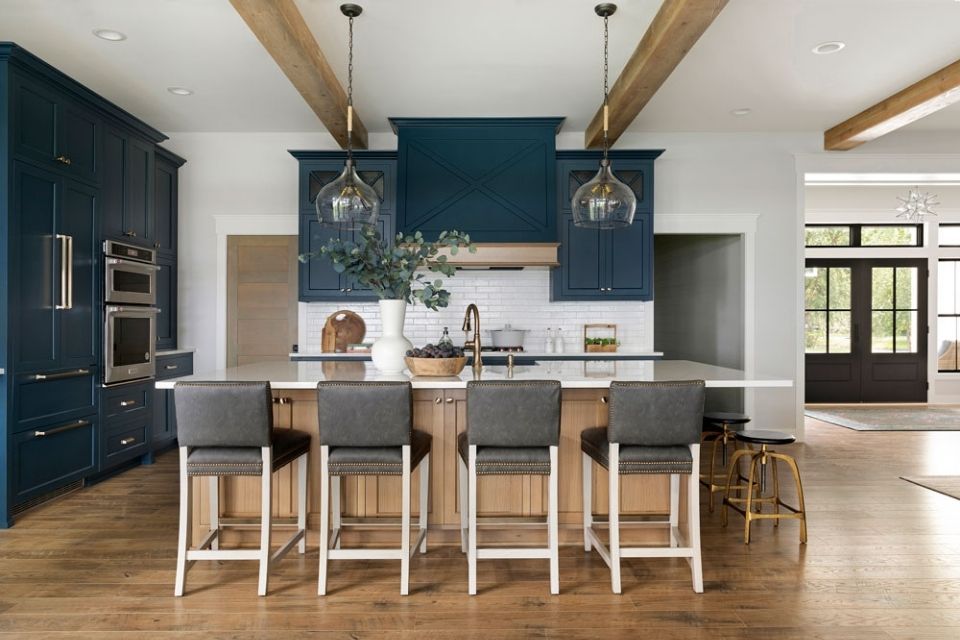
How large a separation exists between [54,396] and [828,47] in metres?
5.55

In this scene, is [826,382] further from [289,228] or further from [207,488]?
[207,488]

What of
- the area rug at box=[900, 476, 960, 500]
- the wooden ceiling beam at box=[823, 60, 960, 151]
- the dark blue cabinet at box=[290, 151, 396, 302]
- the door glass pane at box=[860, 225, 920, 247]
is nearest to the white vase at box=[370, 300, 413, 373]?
the dark blue cabinet at box=[290, 151, 396, 302]

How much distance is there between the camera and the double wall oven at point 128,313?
433 cm

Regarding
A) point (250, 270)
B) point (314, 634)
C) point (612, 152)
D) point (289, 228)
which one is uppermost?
point (612, 152)

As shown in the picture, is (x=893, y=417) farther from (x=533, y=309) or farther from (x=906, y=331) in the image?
(x=533, y=309)

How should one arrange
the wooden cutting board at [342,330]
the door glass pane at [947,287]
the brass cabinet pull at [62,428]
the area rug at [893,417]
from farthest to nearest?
the door glass pane at [947,287] < the area rug at [893,417] < the wooden cutting board at [342,330] < the brass cabinet pull at [62,428]

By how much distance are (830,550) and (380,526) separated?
7.58 feet

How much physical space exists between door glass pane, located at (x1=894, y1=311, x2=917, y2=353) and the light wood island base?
7198mm

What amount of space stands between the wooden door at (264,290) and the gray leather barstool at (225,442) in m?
3.42

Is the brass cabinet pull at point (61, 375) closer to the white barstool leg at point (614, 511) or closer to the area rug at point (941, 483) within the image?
the white barstool leg at point (614, 511)

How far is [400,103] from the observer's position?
5.14 metres

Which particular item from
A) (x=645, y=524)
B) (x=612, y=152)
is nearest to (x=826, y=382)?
(x=612, y=152)

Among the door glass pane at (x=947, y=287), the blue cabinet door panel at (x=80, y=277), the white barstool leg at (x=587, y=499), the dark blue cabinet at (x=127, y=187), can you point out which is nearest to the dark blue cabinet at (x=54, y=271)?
the blue cabinet door panel at (x=80, y=277)

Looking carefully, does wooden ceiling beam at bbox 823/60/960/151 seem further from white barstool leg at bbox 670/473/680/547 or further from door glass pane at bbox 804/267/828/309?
white barstool leg at bbox 670/473/680/547
